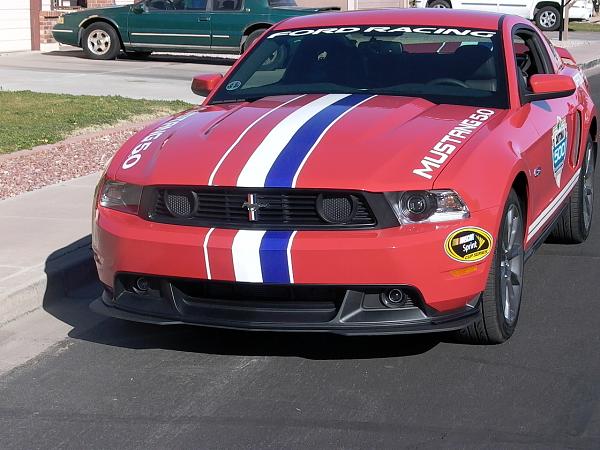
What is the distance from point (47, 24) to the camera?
2467cm

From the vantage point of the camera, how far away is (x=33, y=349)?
19.9 ft

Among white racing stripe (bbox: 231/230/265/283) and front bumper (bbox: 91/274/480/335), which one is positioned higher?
white racing stripe (bbox: 231/230/265/283)

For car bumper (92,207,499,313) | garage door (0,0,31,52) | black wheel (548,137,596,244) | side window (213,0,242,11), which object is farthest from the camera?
garage door (0,0,31,52)

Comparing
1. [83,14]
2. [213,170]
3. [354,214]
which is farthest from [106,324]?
[83,14]

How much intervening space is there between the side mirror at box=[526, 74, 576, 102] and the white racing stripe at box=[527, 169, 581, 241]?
63 centimetres

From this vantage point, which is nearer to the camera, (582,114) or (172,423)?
(172,423)

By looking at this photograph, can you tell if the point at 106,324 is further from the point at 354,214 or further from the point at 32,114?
the point at 32,114

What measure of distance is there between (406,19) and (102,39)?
1629 centimetres

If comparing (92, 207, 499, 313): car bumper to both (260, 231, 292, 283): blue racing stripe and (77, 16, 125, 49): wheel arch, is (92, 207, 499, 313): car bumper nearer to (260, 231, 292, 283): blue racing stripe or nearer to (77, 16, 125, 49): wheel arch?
(260, 231, 292, 283): blue racing stripe

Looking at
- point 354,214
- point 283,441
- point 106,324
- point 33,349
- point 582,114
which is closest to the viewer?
point 283,441

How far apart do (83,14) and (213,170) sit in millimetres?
17935

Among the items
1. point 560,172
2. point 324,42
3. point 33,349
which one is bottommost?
point 33,349

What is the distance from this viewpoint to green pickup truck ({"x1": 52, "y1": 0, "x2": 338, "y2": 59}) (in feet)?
72.8

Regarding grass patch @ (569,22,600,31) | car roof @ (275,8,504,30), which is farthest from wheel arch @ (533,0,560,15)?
car roof @ (275,8,504,30)
